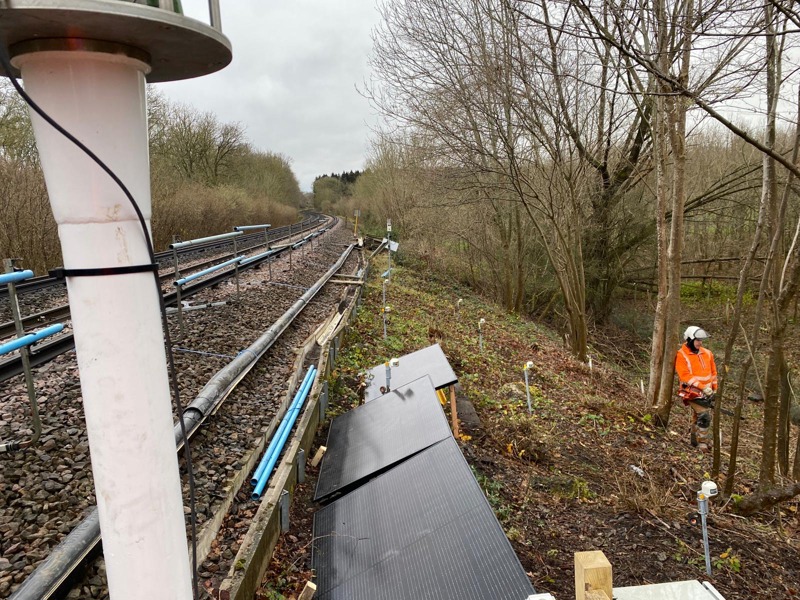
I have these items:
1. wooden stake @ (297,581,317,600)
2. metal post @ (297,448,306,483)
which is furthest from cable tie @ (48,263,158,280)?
metal post @ (297,448,306,483)

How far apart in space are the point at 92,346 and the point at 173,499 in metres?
0.59

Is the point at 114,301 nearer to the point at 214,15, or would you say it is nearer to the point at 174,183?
the point at 214,15

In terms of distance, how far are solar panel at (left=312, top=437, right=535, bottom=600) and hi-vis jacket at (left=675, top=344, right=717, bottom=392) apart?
5.87 meters

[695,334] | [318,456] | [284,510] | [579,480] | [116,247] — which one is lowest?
[579,480]

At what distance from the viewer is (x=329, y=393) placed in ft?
22.8

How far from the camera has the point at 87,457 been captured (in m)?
4.17

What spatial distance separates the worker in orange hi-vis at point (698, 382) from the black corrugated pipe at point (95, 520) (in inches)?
269

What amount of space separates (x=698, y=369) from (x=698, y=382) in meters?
0.22

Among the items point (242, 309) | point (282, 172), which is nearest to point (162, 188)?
point (242, 309)

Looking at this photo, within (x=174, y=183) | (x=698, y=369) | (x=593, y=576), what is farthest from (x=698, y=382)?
(x=174, y=183)

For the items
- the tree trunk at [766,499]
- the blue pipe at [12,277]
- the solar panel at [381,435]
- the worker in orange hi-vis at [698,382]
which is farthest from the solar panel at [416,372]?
the worker in orange hi-vis at [698,382]

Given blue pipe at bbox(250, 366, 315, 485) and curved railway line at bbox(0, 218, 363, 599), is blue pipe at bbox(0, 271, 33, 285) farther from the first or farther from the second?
blue pipe at bbox(250, 366, 315, 485)

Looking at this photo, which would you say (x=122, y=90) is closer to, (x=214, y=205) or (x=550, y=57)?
(x=550, y=57)

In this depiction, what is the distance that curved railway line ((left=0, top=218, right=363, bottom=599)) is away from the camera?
313 centimetres
